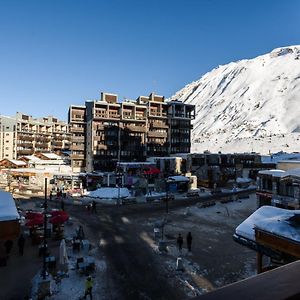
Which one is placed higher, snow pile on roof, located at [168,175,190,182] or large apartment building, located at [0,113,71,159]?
large apartment building, located at [0,113,71,159]

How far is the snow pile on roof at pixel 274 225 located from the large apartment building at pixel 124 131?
197 ft

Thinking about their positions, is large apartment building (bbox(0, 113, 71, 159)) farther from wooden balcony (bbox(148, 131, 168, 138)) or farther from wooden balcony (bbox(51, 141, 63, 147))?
wooden balcony (bbox(148, 131, 168, 138))

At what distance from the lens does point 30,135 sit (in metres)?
108

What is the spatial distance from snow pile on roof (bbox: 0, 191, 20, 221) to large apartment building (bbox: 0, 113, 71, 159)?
267ft

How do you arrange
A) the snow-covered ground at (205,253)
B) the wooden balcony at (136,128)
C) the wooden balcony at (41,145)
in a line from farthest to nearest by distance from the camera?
the wooden balcony at (41,145), the wooden balcony at (136,128), the snow-covered ground at (205,253)

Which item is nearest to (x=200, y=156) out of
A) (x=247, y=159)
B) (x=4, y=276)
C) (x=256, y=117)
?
(x=247, y=159)

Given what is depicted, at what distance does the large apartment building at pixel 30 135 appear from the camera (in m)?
101

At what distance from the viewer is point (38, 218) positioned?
89.0 ft

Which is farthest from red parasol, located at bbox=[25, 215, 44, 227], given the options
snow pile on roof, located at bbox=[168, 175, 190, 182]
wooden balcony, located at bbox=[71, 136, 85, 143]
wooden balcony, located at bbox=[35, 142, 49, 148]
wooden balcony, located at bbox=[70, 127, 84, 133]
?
wooden balcony, located at bbox=[35, 142, 49, 148]

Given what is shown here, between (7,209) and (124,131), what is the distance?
55273mm

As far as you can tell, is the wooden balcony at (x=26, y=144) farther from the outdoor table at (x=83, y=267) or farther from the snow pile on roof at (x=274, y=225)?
the snow pile on roof at (x=274, y=225)

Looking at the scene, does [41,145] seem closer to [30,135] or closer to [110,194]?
[30,135]

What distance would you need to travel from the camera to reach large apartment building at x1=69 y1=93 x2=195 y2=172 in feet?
243

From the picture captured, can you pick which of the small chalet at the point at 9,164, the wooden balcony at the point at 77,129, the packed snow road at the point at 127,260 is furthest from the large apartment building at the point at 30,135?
the packed snow road at the point at 127,260
